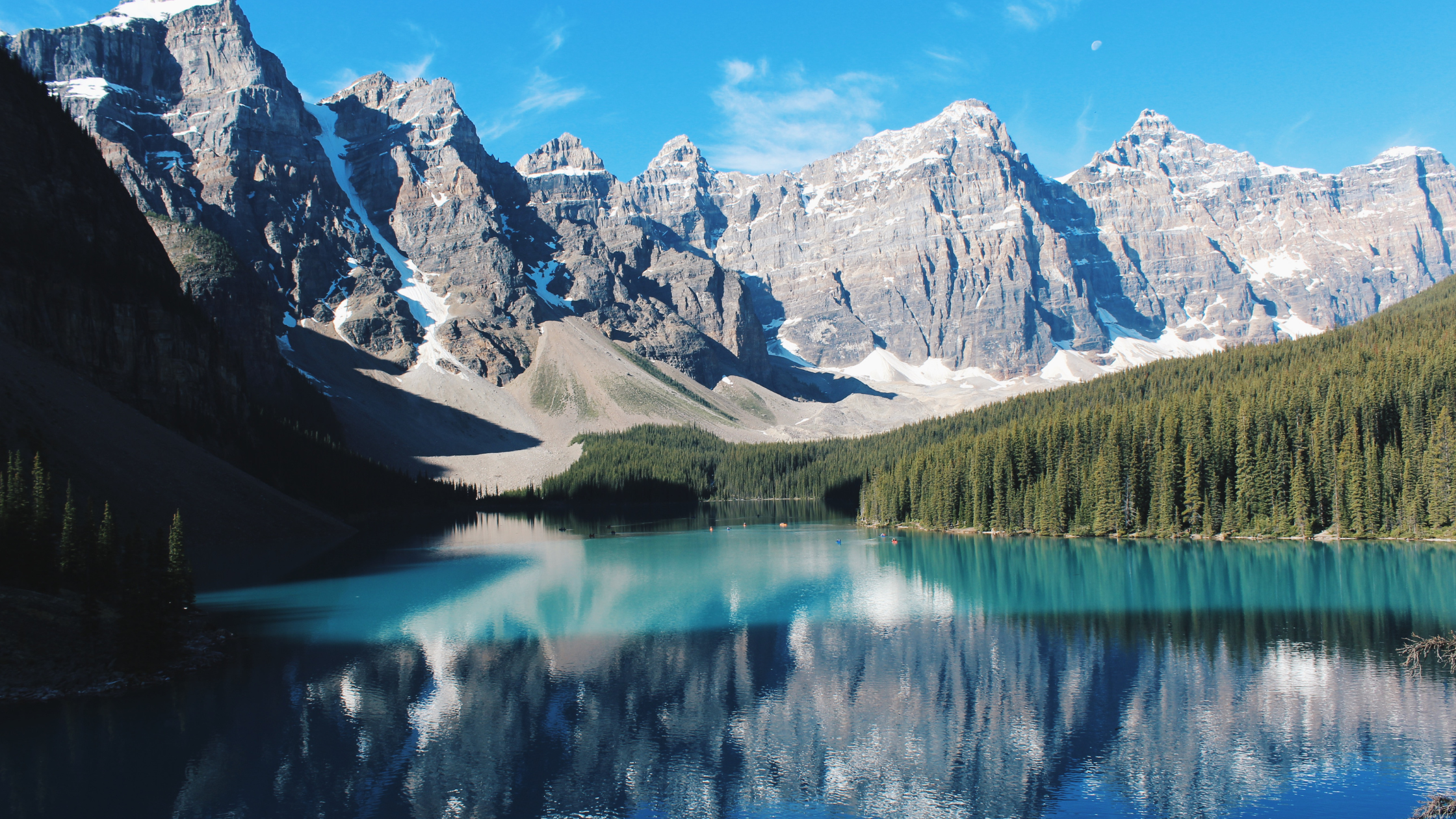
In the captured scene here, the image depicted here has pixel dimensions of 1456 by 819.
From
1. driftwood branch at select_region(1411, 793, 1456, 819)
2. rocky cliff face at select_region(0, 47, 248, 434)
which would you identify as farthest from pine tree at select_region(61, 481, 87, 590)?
A: rocky cliff face at select_region(0, 47, 248, 434)

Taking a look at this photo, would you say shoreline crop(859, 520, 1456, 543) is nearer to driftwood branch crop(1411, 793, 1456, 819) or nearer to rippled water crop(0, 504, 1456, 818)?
rippled water crop(0, 504, 1456, 818)

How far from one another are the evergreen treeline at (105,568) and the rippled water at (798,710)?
2533 mm

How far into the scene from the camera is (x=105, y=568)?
36.0 metres

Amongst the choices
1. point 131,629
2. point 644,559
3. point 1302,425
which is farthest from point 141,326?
point 1302,425

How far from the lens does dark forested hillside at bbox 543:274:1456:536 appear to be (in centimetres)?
6925

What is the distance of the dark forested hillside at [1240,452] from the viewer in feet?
227

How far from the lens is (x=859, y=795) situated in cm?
2094

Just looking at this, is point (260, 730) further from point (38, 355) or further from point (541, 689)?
point (38, 355)

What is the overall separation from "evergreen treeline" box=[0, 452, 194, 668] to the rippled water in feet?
8.31

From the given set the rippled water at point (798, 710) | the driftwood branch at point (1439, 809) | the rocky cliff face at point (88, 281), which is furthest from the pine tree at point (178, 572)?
the rocky cliff face at point (88, 281)

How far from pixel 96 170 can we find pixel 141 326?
19555 millimetres

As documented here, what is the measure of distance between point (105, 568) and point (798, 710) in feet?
93.3

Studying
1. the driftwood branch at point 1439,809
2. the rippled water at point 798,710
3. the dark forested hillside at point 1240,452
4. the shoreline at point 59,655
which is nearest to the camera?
the driftwood branch at point 1439,809

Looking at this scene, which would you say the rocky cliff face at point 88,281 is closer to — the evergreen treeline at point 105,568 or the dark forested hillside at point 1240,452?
the evergreen treeline at point 105,568
